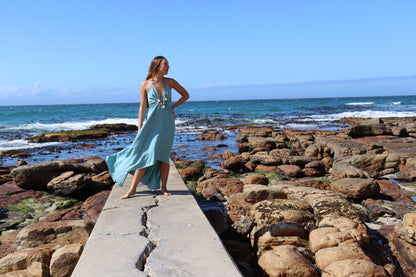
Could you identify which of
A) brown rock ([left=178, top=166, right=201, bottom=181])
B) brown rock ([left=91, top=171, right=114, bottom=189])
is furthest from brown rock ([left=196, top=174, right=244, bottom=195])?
brown rock ([left=91, top=171, right=114, bottom=189])

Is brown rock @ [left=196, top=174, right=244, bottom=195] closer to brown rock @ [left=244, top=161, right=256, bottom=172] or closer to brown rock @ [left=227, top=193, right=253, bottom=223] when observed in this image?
brown rock @ [left=227, top=193, right=253, bottom=223]

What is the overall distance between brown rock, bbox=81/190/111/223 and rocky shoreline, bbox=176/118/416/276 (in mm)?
1935

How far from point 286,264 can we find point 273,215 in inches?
52.9

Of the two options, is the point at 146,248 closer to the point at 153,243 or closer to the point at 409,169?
the point at 153,243

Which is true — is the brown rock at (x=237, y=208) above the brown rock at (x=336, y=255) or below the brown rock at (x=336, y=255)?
below

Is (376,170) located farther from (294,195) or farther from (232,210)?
(232,210)

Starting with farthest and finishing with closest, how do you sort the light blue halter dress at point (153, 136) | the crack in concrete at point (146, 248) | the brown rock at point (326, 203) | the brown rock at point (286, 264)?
1. the brown rock at point (326, 203)
2. the light blue halter dress at point (153, 136)
3. the brown rock at point (286, 264)
4. the crack in concrete at point (146, 248)

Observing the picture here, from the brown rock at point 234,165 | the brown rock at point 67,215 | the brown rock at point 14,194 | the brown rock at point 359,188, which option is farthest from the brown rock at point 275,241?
the brown rock at point 234,165

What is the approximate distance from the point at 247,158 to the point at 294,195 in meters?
5.70

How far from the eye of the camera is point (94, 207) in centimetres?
653

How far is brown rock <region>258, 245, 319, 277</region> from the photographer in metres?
3.88

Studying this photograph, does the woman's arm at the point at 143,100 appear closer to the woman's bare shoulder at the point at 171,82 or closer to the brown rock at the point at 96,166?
the woman's bare shoulder at the point at 171,82

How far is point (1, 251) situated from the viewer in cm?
492

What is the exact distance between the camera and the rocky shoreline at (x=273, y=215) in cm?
398
